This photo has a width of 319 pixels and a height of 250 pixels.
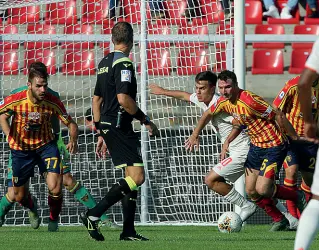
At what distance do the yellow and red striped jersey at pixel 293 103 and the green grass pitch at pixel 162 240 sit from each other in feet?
4.16

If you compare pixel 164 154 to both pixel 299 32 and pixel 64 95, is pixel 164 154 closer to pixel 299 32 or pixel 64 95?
pixel 64 95

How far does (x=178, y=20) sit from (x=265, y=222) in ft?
9.89

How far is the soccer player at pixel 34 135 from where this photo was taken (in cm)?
909

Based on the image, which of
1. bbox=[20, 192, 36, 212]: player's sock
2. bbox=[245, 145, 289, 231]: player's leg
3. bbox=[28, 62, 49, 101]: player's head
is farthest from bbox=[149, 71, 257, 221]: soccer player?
bbox=[20, 192, 36, 212]: player's sock

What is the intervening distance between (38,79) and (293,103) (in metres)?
2.86

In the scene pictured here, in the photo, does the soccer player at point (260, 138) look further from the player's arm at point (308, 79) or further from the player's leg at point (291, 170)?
the player's arm at point (308, 79)

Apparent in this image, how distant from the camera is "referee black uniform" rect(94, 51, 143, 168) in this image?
7.66 m

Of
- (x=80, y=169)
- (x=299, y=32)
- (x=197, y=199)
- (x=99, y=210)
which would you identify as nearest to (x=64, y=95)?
(x=80, y=169)

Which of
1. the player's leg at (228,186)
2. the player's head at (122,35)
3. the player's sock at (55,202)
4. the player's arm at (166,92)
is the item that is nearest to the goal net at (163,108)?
the player's arm at (166,92)

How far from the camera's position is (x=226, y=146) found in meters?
9.52

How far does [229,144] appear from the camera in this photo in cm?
984

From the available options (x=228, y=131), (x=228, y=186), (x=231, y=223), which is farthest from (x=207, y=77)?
(x=231, y=223)

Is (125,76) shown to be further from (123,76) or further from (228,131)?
(228,131)

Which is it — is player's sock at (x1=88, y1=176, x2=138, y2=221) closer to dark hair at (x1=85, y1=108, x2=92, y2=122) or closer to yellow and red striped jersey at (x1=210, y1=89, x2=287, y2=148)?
yellow and red striped jersey at (x1=210, y1=89, x2=287, y2=148)
